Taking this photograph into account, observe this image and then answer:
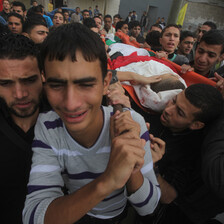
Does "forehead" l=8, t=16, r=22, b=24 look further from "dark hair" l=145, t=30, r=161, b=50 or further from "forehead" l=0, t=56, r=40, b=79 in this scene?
"forehead" l=0, t=56, r=40, b=79

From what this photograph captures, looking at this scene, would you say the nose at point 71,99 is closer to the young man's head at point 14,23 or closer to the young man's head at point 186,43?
the young man's head at point 186,43

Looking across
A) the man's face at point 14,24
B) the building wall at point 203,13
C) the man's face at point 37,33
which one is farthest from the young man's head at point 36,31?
the building wall at point 203,13

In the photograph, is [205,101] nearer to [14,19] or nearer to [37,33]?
[37,33]

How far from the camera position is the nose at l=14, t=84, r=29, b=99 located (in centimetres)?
124

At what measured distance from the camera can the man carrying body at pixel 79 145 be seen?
31.4 inches

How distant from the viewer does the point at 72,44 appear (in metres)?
0.88

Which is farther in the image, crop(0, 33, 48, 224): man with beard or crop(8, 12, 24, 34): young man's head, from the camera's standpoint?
crop(8, 12, 24, 34): young man's head

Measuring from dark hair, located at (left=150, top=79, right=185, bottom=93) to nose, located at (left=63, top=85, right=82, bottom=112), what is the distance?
1.14 metres

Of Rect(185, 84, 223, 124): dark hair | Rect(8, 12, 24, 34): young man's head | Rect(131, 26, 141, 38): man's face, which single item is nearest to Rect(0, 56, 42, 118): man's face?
Rect(185, 84, 223, 124): dark hair

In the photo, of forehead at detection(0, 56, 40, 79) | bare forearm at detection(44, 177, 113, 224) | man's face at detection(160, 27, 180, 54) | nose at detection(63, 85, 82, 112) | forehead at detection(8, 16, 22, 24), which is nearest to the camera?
bare forearm at detection(44, 177, 113, 224)

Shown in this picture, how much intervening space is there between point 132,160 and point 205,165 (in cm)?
71

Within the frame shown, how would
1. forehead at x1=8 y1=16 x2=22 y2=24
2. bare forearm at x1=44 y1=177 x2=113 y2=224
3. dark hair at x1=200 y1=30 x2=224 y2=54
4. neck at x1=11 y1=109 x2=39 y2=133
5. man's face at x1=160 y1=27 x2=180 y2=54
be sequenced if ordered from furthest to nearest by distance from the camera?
forehead at x1=8 y1=16 x2=22 y2=24
man's face at x1=160 y1=27 x2=180 y2=54
dark hair at x1=200 y1=30 x2=224 y2=54
neck at x1=11 y1=109 x2=39 y2=133
bare forearm at x1=44 y1=177 x2=113 y2=224

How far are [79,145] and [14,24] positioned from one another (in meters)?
4.67

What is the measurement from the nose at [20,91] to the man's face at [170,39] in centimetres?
288
